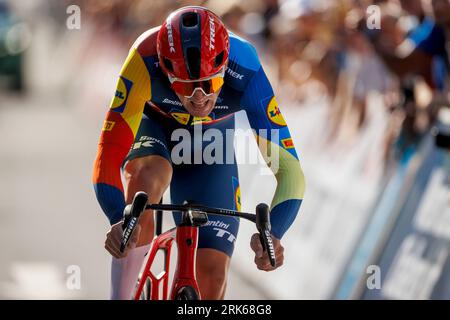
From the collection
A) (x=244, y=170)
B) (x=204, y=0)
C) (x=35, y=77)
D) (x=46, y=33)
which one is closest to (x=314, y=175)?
(x=244, y=170)

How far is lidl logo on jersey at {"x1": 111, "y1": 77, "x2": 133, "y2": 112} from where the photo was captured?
4.58m

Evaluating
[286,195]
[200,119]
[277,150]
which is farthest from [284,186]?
[200,119]

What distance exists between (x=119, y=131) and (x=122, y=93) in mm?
164

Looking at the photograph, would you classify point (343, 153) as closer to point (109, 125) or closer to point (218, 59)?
point (109, 125)

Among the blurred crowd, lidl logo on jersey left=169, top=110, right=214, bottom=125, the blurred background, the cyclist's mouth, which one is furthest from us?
the blurred crowd

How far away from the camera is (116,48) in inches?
372

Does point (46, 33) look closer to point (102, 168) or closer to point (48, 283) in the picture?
point (48, 283)

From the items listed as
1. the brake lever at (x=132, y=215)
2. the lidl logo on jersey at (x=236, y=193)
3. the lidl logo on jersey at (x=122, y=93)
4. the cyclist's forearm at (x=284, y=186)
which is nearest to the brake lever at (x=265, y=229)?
the cyclist's forearm at (x=284, y=186)

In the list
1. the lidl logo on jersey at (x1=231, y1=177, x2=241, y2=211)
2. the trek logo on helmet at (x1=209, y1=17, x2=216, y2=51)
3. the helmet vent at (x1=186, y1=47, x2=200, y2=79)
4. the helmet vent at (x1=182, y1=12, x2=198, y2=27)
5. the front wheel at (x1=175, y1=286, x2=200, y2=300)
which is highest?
the helmet vent at (x1=182, y1=12, x2=198, y2=27)

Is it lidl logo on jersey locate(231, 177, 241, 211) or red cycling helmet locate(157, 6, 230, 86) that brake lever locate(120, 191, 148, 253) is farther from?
lidl logo on jersey locate(231, 177, 241, 211)

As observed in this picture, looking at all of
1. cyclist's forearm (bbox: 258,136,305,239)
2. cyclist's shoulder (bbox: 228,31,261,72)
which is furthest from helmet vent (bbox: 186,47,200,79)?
cyclist's forearm (bbox: 258,136,305,239)

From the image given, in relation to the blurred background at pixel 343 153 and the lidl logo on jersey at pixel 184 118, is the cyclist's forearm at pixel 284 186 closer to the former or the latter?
the lidl logo on jersey at pixel 184 118

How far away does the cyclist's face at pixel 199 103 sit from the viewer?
4.32 m

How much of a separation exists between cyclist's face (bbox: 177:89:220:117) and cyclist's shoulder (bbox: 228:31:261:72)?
27cm
